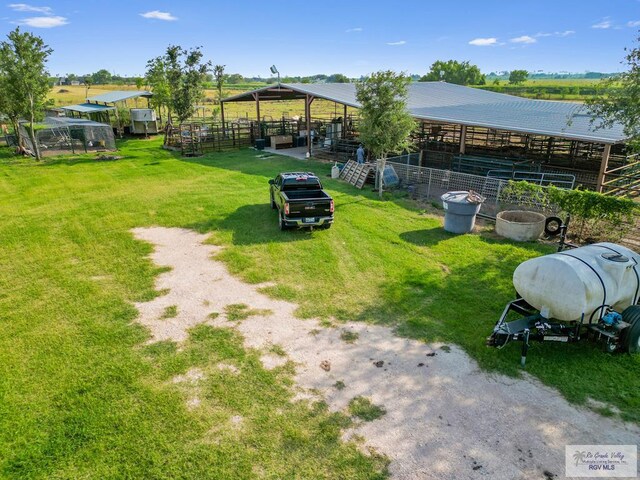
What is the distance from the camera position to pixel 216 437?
5281 millimetres

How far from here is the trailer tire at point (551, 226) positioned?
40.6ft

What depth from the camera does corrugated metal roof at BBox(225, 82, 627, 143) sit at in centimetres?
1612

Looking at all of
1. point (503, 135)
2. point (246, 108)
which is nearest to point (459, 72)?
point (246, 108)

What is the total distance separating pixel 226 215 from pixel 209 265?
168 inches

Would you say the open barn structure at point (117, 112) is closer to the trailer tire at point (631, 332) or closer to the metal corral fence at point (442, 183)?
the metal corral fence at point (442, 183)

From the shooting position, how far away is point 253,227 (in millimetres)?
13352

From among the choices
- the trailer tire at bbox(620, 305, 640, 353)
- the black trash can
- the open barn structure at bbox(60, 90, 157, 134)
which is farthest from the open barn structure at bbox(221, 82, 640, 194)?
the open barn structure at bbox(60, 90, 157, 134)

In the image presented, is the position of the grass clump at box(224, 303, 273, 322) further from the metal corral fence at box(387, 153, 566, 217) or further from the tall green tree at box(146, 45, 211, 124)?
the tall green tree at box(146, 45, 211, 124)

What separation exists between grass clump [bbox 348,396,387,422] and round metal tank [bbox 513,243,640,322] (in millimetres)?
3394

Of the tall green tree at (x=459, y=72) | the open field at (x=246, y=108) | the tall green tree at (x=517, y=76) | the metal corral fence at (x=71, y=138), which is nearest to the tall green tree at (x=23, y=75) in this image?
the metal corral fence at (x=71, y=138)

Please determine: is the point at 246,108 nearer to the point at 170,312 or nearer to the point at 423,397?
the point at 170,312

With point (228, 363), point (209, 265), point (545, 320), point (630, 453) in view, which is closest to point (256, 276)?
point (209, 265)

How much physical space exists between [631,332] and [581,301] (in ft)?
3.70

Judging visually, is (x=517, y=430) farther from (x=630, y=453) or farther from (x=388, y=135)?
(x=388, y=135)
